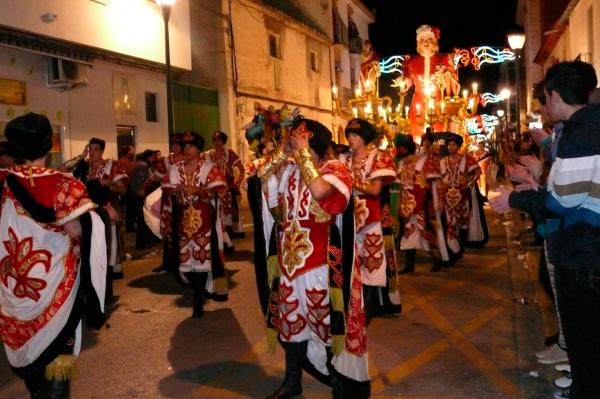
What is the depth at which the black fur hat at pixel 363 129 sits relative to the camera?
20.8ft

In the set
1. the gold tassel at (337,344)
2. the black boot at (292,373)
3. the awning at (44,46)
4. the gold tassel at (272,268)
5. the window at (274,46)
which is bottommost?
the black boot at (292,373)

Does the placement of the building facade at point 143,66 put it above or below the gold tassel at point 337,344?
above

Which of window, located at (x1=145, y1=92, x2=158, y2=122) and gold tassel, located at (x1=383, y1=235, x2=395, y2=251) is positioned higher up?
window, located at (x1=145, y1=92, x2=158, y2=122)

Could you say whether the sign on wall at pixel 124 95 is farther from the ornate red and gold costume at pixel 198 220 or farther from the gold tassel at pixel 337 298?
the gold tassel at pixel 337 298

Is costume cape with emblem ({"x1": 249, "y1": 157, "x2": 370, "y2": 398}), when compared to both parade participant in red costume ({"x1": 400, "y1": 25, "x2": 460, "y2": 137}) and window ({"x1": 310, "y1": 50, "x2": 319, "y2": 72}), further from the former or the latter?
window ({"x1": 310, "y1": 50, "x2": 319, "y2": 72})

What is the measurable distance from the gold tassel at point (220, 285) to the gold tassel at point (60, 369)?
11.5ft

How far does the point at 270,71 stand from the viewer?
2502 centimetres

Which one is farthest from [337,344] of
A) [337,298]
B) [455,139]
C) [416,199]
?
[455,139]

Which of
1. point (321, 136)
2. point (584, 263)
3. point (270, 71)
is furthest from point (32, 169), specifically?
point (270, 71)

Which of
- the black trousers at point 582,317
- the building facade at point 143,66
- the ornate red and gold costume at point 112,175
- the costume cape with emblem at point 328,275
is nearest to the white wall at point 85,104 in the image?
the building facade at point 143,66

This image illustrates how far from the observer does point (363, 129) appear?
20.9ft

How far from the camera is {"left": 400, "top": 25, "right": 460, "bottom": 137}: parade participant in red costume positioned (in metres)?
18.3

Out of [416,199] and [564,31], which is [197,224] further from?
[564,31]

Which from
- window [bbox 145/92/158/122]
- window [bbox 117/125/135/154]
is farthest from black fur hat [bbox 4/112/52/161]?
window [bbox 145/92/158/122]
